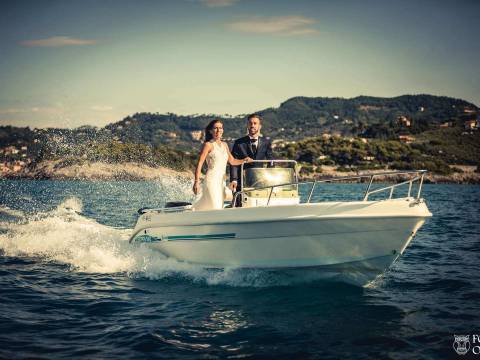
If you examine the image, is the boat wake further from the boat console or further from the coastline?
the coastline

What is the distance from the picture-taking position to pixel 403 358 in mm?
4992

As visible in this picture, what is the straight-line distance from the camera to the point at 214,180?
8.34 m

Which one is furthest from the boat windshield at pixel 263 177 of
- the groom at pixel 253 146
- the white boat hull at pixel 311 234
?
the white boat hull at pixel 311 234

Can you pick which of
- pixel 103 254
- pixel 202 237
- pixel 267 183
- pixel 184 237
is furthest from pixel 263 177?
pixel 103 254

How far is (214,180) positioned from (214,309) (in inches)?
Answer: 102

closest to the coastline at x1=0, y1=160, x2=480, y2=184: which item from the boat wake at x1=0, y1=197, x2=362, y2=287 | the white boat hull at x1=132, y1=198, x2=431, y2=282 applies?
the boat wake at x1=0, y1=197, x2=362, y2=287

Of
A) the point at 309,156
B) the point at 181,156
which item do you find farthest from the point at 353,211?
the point at 309,156

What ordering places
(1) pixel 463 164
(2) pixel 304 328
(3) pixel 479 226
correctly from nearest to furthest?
(2) pixel 304 328, (3) pixel 479 226, (1) pixel 463 164

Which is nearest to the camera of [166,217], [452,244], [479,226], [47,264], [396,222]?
[396,222]

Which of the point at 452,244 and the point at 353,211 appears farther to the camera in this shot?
the point at 452,244

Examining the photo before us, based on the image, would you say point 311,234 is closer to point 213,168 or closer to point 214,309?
point 214,309

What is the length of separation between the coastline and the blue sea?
249ft

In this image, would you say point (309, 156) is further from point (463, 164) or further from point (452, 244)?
point (452, 244)

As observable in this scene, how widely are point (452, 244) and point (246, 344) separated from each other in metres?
9.61
